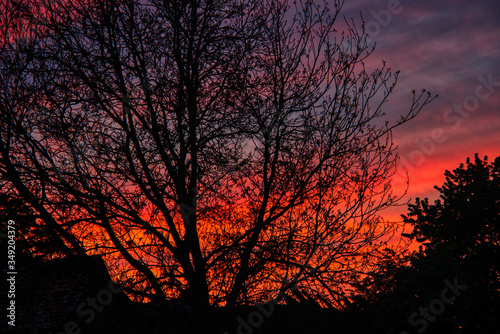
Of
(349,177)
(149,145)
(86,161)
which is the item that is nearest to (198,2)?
(149,145)

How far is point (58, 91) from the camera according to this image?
9.88 metres

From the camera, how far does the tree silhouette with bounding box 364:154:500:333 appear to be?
45.1ft

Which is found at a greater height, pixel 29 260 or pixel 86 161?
pixel 86 161

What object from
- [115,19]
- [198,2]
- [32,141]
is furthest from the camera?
[198,2]

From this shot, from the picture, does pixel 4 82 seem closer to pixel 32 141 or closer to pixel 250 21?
pixel 32 141

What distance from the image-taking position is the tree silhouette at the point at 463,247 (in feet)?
45.1

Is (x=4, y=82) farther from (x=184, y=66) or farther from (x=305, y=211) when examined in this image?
(x=305, y=211)

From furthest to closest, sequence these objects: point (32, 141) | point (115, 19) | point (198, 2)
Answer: point (198, 2) → point (115, 19) → point (32, 141)

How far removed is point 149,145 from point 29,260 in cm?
362

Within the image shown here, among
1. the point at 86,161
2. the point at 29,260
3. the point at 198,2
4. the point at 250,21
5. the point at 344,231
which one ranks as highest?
the point at 198,2

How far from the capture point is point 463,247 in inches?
629

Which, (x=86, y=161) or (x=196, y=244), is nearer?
(x=86, y=161)

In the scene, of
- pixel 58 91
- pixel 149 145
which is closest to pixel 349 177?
pixel 149 145

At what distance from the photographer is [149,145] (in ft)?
35.4
